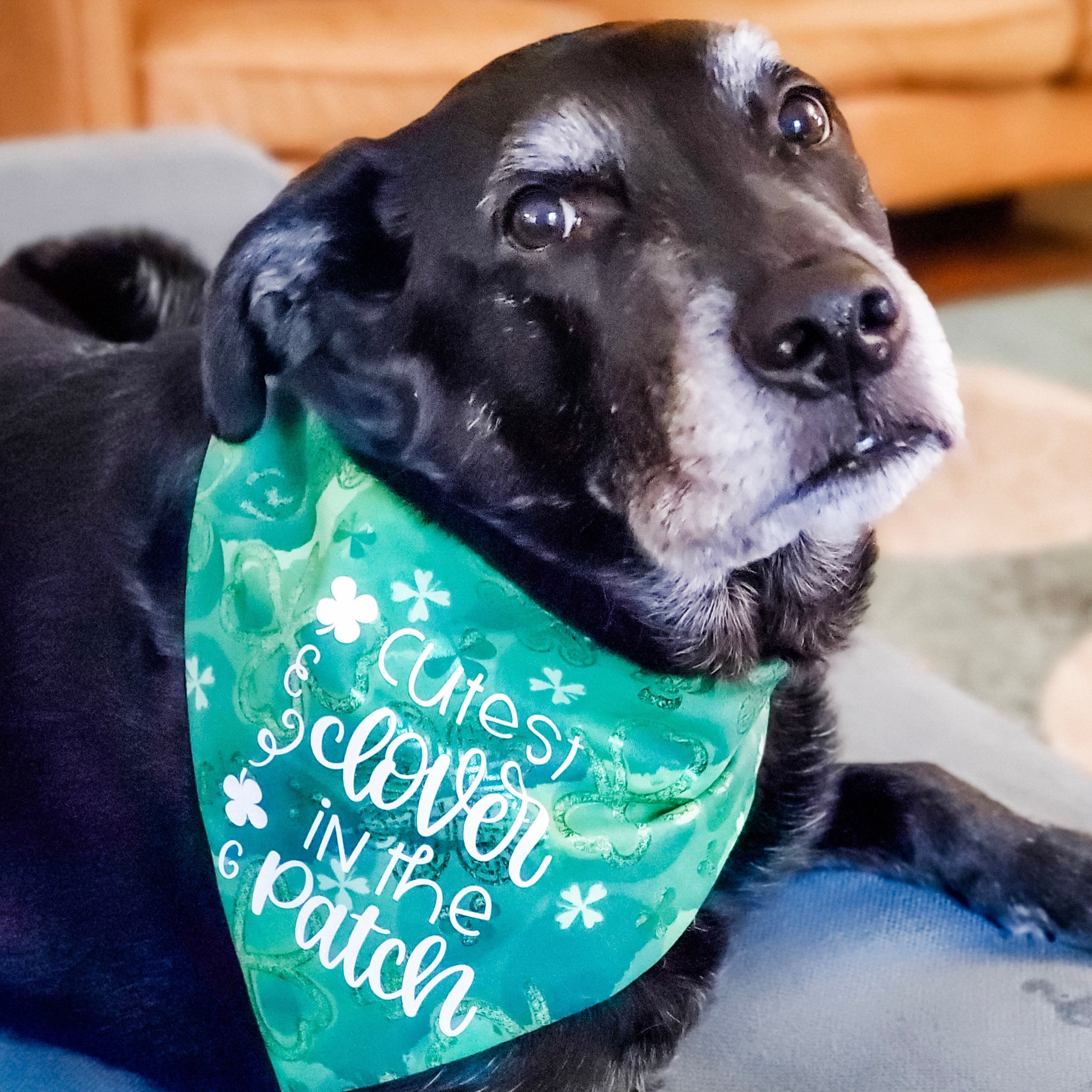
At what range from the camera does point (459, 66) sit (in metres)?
3.63

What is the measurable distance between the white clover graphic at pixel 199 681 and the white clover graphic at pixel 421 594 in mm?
196

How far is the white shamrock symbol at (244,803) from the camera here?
3.92 ft

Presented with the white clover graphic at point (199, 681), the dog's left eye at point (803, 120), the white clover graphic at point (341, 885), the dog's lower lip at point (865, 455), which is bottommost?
the white clover graphic at point (341, 885)

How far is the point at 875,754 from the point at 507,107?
3.17ft

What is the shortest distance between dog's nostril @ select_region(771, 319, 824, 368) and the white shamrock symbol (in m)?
0.64

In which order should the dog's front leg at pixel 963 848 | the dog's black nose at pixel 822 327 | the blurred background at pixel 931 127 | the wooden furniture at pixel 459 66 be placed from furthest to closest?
the wooden furniture at pixel 459 66
the blurred background at pixel 931 127
the dog's front leg at pixel 963 848
the dog's black nose at pixel 822 327

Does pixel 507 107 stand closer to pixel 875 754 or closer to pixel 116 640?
pixel 116 640

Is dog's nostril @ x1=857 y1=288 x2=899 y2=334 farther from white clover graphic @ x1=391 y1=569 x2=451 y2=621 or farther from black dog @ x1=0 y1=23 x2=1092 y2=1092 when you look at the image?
white clover graphic @ x1=391 y1=569 x2=451 y2=621

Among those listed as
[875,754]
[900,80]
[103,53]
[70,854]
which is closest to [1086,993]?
[875,754]

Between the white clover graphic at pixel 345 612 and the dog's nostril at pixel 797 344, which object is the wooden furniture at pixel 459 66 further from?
the dog's nostril at pixel 797 344

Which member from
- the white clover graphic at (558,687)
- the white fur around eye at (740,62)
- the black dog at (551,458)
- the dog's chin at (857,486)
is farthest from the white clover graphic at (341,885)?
the white fur around eye at (740,62)

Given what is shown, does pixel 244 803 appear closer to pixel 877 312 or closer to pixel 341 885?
pixel 341 885

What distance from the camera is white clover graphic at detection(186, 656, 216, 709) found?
1212 millimetres

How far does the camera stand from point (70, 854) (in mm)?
1241
